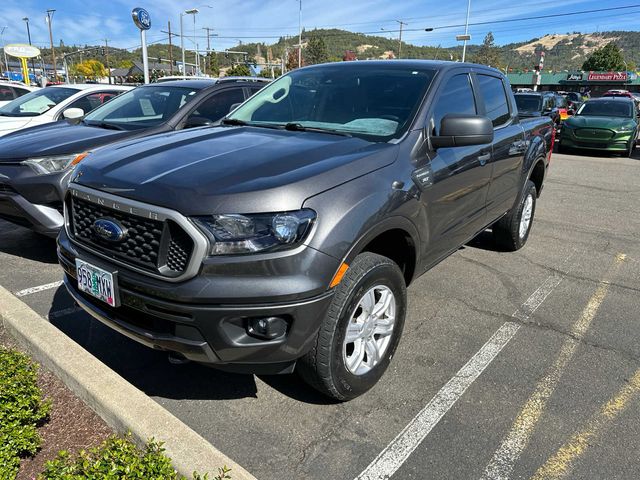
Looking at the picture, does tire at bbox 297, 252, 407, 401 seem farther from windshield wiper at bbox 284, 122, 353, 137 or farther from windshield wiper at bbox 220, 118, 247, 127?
windshield wiper at bbox 220, 118, 247, 127

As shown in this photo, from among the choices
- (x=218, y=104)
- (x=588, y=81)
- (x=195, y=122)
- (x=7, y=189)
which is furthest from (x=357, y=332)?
(x=588, y=81)

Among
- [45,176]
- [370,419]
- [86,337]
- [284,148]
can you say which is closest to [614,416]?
[370,419]

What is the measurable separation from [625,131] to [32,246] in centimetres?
1498

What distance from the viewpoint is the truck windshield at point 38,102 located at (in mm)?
7723

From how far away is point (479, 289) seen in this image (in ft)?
14.6

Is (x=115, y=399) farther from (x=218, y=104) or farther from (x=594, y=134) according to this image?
(x=594, y=134)

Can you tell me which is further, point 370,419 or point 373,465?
point 370,419

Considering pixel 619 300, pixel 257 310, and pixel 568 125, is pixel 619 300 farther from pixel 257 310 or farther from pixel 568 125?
pixel 568 125

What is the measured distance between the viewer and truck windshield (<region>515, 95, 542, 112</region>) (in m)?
14.7

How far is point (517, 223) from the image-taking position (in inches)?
205

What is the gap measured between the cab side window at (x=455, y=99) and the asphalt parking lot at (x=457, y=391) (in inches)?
62.5

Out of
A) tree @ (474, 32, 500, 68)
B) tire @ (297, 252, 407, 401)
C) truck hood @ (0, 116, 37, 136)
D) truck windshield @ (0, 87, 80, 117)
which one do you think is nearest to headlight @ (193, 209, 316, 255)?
tire @ (297, 252, 407, 401)

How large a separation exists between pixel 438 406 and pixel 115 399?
1732 millimetres

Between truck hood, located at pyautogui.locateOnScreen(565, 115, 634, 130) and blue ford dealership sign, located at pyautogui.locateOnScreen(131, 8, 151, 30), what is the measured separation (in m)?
12.9
